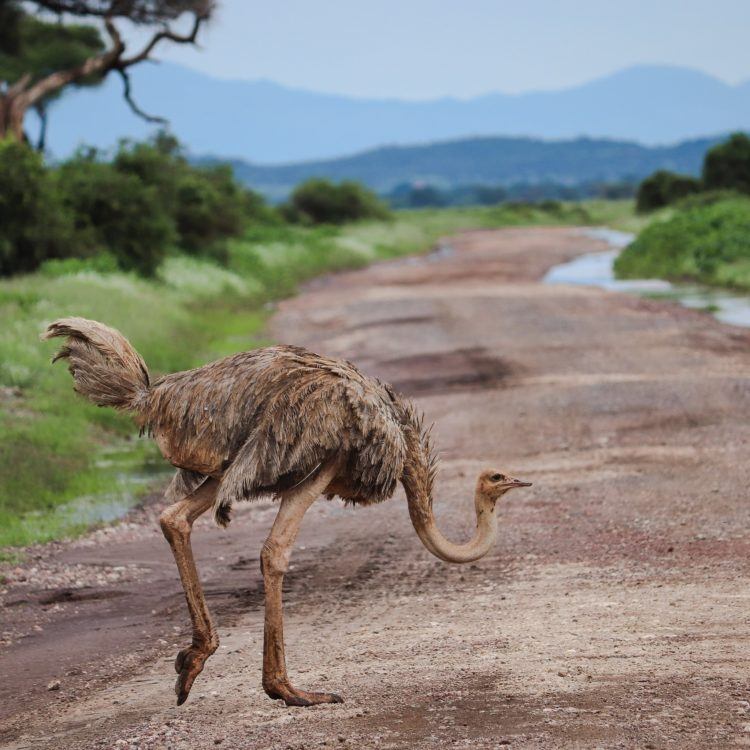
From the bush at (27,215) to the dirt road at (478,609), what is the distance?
1246 centimetres

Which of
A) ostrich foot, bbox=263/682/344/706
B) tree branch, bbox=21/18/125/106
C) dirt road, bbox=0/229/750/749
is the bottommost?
dirt road, bbox=0/229/750/749

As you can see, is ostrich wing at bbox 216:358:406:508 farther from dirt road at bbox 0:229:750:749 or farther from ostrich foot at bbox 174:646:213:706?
dirt road at bbox 0:229:750:749

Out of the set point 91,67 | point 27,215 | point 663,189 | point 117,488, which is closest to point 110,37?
point 91,67

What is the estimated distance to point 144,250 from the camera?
28.1 metres

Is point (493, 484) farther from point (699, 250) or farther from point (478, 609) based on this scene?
point (699, 250)

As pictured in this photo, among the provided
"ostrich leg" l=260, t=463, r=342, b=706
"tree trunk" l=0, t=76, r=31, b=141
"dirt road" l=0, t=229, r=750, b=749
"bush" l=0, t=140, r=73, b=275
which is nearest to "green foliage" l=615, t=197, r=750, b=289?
"bush" l=0, t=140, r=73, b=275

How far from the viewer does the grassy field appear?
36.8ft

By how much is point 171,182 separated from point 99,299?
1145 centimetres

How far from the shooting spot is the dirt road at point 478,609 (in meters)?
5.42

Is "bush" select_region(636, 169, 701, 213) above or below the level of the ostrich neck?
below

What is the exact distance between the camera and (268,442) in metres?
5.89

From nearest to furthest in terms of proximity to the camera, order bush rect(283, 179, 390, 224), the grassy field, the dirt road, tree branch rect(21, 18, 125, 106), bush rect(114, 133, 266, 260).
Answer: the dirt road, the grassy field, bush rect(114, 133, 266, 260), tree branch rect(21, 18, 125, 106), bush rect(283, 179, 390, 224)

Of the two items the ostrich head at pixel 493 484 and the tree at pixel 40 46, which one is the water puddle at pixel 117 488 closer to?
the ostrich head at pixel 493 484

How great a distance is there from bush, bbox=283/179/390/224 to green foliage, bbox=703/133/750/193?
59.0 feet
